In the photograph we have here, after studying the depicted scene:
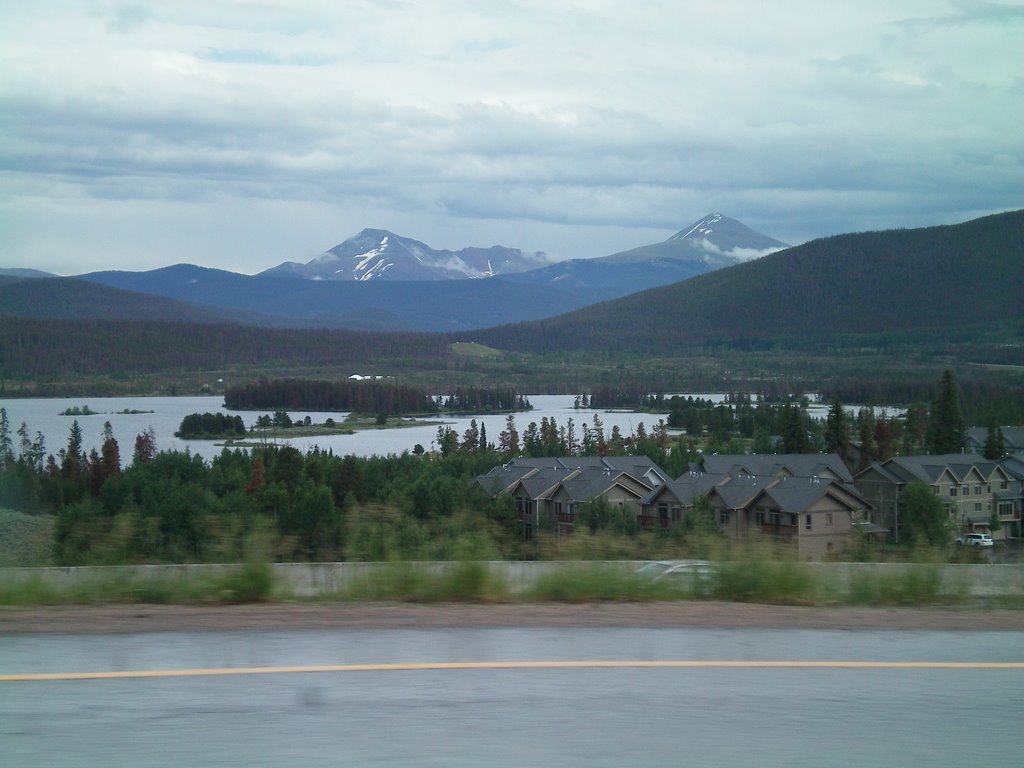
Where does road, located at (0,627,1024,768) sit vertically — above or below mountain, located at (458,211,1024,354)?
below

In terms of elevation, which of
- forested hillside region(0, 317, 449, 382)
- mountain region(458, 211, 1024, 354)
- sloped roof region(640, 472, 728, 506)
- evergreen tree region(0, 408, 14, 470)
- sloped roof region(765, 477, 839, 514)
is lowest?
sloped roof region(640, 472, 728, 506)

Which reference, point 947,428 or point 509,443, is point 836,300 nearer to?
point 509,443

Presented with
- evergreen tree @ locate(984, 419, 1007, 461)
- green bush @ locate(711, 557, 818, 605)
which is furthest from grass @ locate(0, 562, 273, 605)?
evergreen tree @ locate(984, 419, 1007, 461)

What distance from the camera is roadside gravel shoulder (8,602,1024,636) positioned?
698 cm

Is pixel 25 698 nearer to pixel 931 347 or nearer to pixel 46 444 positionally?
pixel 46 444

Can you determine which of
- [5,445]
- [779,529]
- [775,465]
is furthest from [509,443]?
[779,529]

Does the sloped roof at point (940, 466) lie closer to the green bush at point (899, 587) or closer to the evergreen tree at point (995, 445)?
the evergreen tree at point (995, 445)

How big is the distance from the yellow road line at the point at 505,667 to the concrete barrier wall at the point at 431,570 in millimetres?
2361

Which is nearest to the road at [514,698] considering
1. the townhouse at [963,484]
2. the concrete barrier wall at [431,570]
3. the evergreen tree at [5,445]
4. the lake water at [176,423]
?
the concrete barrier wall at [431,570]

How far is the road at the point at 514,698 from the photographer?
4523 mm

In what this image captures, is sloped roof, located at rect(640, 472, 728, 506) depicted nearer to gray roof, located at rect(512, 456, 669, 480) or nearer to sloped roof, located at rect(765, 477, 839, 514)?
sloped roof, located at rect(765, 477, 839, 514)

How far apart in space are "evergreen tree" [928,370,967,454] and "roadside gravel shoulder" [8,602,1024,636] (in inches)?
1232

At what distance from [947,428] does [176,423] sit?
31.6 meters

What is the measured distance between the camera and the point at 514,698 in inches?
208
